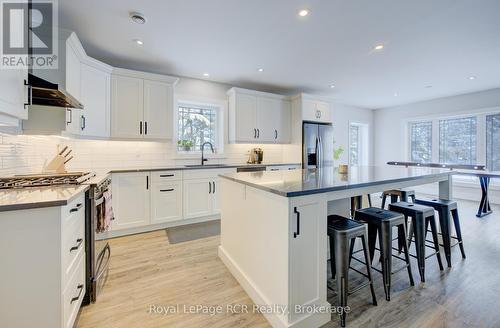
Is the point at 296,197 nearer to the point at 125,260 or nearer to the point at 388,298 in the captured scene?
the point at 388,298

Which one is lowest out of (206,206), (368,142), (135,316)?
(135,316)

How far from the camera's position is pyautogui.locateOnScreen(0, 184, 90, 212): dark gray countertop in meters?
1.17

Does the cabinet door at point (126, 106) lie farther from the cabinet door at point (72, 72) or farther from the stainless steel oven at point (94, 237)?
the stainless steel oven at point (94, 237)

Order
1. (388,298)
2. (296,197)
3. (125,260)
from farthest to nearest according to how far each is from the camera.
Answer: (125,260)
(388,298)
(296,197)

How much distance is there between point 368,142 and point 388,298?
638 cm

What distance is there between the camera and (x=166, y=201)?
3.46m

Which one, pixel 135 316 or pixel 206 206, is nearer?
pixel 135 316

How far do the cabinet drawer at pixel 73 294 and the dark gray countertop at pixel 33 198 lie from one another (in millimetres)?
522

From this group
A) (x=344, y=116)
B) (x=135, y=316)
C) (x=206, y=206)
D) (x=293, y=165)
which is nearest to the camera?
(x=135, y=316)

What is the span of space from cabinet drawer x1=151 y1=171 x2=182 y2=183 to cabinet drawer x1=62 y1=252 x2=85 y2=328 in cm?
173

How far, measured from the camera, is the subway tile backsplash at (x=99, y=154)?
209 centimetres

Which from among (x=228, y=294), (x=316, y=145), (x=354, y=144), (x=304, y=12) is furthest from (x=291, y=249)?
(x=354, y=144)

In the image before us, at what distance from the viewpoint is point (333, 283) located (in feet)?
6.54

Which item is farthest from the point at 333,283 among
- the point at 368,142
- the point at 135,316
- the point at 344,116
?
the point at 368,142
